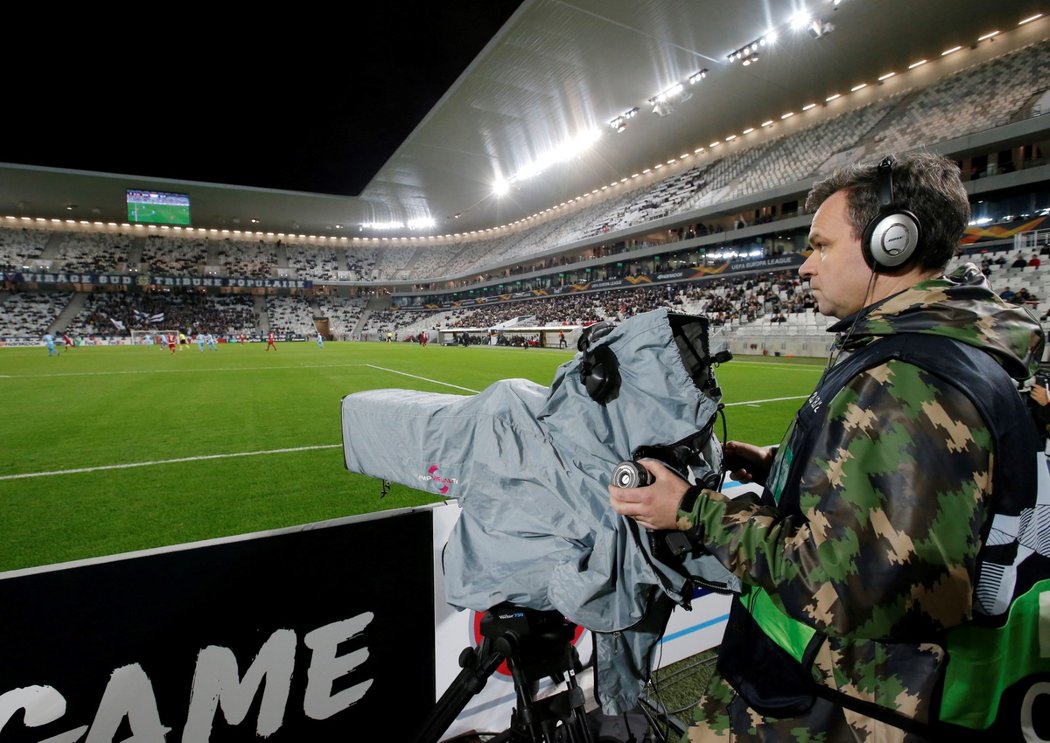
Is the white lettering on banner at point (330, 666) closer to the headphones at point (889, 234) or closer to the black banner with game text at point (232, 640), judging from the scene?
the black banner with game text at point (232, 640)

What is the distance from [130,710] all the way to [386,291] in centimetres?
7386

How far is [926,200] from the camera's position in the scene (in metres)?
1.12

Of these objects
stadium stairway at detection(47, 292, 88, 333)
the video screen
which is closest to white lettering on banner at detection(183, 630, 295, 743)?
the video screen

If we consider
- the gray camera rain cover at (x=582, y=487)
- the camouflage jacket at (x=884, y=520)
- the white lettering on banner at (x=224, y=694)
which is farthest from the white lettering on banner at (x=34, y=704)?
the camouflage jacket at (x=884, y=520)

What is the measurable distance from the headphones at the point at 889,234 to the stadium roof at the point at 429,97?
7480 millimetres

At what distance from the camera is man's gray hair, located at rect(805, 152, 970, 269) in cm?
112

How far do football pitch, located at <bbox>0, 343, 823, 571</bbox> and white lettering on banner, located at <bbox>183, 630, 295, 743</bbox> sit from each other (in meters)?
0.91

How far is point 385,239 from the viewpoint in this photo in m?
70.4

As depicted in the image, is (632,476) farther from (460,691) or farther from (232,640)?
(232,640)

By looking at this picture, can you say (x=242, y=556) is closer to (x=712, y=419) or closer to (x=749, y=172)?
(x=712, y=419)

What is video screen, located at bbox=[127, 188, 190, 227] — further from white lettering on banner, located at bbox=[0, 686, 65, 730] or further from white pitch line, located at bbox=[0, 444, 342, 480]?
white lettering on banner, located at bbox=[0, 686, 65, 730]

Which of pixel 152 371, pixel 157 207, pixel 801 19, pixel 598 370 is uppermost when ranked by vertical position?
pixel 157 207

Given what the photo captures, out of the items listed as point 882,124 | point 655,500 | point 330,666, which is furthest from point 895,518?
point 882,124

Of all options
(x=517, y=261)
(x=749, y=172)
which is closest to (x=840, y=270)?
(x=749, y=172)
